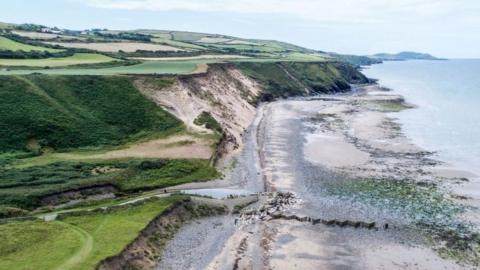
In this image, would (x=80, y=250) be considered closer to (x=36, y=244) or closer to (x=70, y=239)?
(x=70, y=239)

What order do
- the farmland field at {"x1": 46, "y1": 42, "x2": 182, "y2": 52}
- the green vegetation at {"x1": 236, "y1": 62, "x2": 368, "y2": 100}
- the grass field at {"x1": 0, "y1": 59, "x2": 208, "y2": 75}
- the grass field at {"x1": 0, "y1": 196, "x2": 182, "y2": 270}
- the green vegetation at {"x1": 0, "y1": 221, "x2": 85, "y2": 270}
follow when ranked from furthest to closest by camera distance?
1. the green vegetation at {"x1": 236, "y1": 62, "x2": 368, "y2": 100}
2. the farmland field at {"x1": 46, "y1": 42, "x2": 182, "y2": 52}
3. the grass field at {"x1": 0, "y1": 59, "x2": 208, "y2": 75}
4. the grass field at {"x1": 0, "y1": 196, "x2": 182, "y2": 270}
5. the green vegetation at {"x1": 0, "y1": 221, "x2": 85, "y2": 270}

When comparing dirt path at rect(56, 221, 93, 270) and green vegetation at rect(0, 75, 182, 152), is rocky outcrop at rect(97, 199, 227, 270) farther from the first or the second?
green vegetation at rect(0, 75, 182, 152)

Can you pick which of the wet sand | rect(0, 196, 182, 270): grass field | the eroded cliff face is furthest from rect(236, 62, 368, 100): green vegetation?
rect(0, 196, 182, 270): grass field

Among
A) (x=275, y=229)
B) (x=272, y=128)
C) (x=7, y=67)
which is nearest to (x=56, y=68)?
(x=7, y=67)

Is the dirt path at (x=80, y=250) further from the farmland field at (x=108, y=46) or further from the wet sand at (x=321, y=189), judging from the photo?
the farmland field at (x=108, y=46)

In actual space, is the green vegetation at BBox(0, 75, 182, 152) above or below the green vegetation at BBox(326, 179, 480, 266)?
above

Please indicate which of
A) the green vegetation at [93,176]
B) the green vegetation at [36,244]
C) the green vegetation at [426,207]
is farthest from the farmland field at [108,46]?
the green vegetation at [36,244]

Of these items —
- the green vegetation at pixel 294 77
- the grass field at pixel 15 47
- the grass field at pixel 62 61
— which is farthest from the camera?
the green vegetation at pixel 294 77
